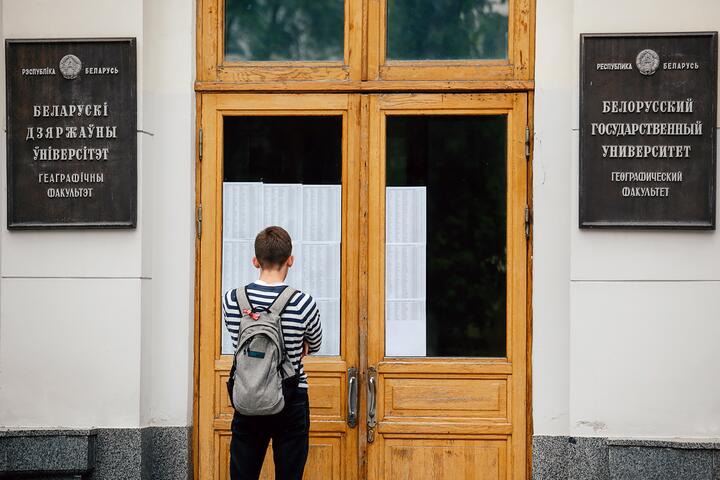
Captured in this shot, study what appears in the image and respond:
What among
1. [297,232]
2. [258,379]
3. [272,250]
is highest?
[297,232]

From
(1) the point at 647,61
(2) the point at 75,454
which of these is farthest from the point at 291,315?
(1) the point at 647,61

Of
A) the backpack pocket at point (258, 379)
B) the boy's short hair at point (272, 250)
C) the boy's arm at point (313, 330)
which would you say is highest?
the boy's short hair at point (272, 250)

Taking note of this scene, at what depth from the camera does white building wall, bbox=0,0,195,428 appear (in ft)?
22.1

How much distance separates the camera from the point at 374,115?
6977 mm

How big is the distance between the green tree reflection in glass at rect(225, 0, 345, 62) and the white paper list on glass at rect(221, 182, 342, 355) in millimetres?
937

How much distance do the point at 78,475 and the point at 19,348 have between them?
95cm

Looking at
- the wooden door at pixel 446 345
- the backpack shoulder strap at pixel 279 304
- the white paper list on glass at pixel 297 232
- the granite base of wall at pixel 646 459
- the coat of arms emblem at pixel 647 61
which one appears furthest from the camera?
the white paper list on glass at pixel 297 232

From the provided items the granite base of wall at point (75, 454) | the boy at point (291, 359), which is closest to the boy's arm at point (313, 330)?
the boy at point (291, 359)

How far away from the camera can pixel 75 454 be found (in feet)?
21.7

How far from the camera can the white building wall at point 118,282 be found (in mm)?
6742

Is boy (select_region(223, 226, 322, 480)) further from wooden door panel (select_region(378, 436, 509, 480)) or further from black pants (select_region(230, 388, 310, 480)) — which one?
wooden door panel (select_region(378, 436, 509, 480))

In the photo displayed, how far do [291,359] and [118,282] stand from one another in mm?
1670

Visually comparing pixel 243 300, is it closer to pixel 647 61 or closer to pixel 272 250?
pixel 272 250

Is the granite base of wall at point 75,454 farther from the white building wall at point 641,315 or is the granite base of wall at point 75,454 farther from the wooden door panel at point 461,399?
the white building wall at point 641,315
